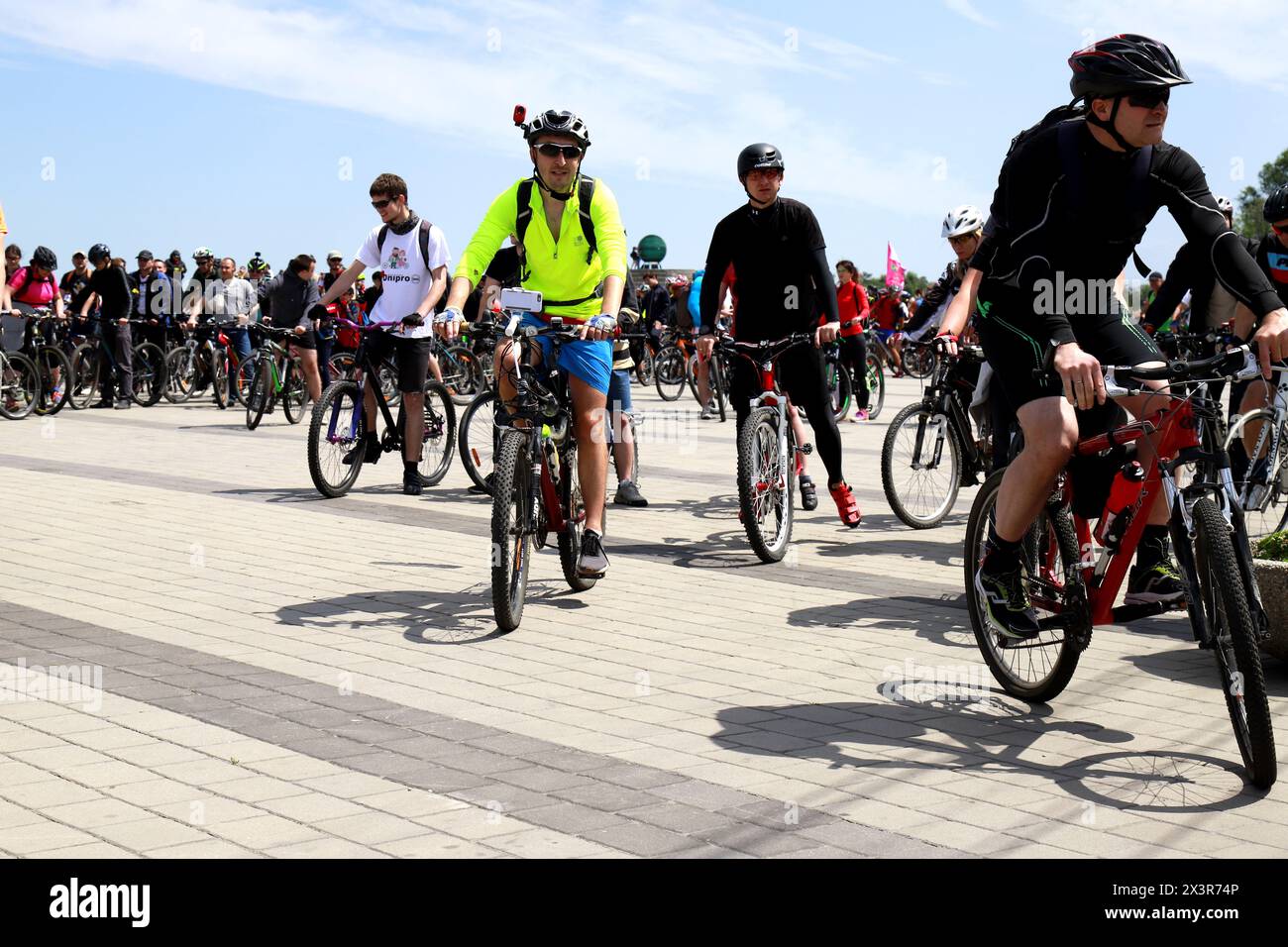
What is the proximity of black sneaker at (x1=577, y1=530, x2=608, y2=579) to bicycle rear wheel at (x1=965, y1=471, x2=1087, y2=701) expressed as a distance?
221cm

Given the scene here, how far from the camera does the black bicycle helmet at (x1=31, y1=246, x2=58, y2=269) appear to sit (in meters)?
20.1

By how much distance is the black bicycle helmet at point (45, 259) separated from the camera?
2006 centimetres

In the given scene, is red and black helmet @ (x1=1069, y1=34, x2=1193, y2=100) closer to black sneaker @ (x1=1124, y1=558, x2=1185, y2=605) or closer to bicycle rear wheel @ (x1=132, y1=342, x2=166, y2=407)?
black sneaker @ (x1=1124, y1=558, x2=1185, y2=605)

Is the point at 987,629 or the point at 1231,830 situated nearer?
the point at 1231,830

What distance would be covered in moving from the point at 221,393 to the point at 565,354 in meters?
15.8

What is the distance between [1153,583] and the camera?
5.02 metres

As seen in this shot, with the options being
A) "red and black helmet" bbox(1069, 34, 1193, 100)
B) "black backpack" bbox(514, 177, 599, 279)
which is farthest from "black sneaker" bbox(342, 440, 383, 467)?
"red and black helmet" bbox(1069, 34, 1193, 100)

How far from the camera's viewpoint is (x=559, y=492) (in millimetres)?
7285

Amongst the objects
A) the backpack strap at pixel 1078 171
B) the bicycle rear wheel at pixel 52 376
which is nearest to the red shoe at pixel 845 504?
the backpack strap at pixel 1078 171

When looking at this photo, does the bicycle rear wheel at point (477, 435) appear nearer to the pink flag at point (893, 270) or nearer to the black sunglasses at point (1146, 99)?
the black sunglasses at point (1146, 99)

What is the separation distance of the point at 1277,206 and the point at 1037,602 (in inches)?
149
